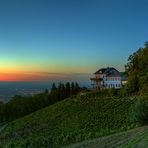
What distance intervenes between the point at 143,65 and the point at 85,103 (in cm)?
1998

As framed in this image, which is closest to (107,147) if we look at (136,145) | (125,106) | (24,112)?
(136,145)

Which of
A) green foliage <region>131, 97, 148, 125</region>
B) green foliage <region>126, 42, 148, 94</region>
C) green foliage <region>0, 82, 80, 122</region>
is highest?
green foliage <region>126, 42, 148, 94</region>

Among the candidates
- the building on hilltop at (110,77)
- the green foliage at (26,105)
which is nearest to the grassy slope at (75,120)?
the green foliage at (26,105)

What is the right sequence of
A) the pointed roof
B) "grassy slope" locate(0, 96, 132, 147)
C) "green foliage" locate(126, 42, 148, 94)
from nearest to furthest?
"grassy slope" locate(0, 96, 132, 147), "green foliage" locate(126, 42, 148, 94), the pointed roof

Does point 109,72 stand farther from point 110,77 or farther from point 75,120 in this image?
point 75,120

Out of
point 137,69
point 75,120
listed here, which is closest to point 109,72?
point 75,120

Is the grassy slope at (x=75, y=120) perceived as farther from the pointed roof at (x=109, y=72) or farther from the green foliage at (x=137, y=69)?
the pointed roof at (x=109, y=72)

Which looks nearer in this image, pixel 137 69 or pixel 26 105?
pixel 137 69

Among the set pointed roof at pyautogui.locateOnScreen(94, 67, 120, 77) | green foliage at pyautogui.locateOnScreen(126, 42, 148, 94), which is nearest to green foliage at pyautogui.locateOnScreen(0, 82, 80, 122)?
pointed roof at pyautogui.locateOnScreen(94, 67, 120, 77)

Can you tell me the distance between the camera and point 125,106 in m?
51.8

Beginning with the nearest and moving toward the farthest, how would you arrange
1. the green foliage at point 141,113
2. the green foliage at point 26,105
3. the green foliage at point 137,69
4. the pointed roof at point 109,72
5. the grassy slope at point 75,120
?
the green foliage at point 141,113 < the grassy slope at point 75,120 < the green foliage at point 137,69 < the green foliage at point 26,105 < the pointed roof at point 109,72

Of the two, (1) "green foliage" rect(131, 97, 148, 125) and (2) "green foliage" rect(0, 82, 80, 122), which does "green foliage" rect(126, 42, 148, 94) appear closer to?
(1) "green foliage" rect(131, 97, 148, 125)

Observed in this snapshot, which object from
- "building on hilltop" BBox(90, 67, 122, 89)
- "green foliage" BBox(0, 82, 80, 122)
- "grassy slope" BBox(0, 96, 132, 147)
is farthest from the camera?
"building on hilltop" BBox(90, 67, 122, 89)

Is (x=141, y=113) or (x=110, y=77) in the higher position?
(x=110, y=77)
